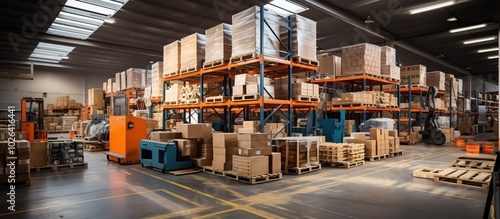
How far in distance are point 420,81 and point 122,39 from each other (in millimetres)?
17113

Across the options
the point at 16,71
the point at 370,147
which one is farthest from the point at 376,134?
the point at 16,71

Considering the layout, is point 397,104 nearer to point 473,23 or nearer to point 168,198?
point 473,23

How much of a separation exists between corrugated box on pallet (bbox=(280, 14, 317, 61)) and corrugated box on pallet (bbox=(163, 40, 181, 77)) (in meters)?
4.21

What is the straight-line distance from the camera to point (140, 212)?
4.40m

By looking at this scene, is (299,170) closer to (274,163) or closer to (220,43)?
(274,163)

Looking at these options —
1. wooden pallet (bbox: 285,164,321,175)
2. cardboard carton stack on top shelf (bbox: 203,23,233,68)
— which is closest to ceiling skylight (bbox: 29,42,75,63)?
cardboard carton stack on top shelf (bbox: 203,23,233,68)

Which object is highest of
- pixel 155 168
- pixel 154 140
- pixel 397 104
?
pixel 397 104

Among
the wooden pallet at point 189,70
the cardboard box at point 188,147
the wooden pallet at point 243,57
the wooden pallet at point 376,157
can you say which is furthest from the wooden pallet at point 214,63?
the wooden pallet at point 376,157

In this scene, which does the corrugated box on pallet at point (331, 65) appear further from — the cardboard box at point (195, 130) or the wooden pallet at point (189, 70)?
the cardboard box at point (195, 130)

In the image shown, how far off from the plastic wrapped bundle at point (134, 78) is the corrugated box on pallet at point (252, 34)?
36.0 ft

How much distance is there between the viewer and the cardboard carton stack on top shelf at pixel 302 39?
9.17 m

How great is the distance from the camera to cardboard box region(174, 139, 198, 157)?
7.84 m

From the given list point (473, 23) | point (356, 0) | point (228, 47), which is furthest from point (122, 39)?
point (473, 23)

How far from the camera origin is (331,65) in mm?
14898
